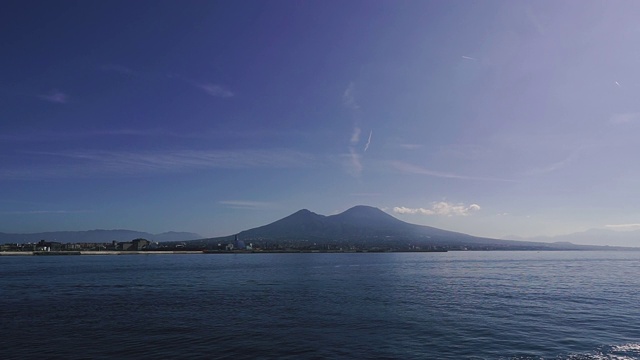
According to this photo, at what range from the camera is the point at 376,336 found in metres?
27.3

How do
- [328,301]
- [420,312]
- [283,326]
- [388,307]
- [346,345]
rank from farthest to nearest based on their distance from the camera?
[328,301] → [388,307] → [420,312] → [283,326] → [346,345]

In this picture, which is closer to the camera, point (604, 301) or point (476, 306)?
point (476, 306)

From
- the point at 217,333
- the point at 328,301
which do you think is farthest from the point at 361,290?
the point at 217,333

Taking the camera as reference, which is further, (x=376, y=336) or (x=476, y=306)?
(x=476, y=306)

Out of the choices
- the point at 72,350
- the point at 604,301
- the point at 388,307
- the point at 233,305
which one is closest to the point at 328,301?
the point at 388,307

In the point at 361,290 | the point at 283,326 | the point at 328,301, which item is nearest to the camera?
the point at 283,326

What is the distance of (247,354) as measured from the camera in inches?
918

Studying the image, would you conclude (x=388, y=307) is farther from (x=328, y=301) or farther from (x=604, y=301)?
(x=604, y=301)

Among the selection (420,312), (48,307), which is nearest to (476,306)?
(420,312)

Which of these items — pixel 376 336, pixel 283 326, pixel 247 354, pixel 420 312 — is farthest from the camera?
pixel 420 312

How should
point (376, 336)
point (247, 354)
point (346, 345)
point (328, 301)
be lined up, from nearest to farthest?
point (247, 354)
point (346, 345)
point (376, 336)
point (328, 301)

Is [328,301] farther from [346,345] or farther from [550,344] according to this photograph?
[550,344]

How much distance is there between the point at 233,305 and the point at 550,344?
27269mm

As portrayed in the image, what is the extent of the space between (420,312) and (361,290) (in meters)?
17.9
